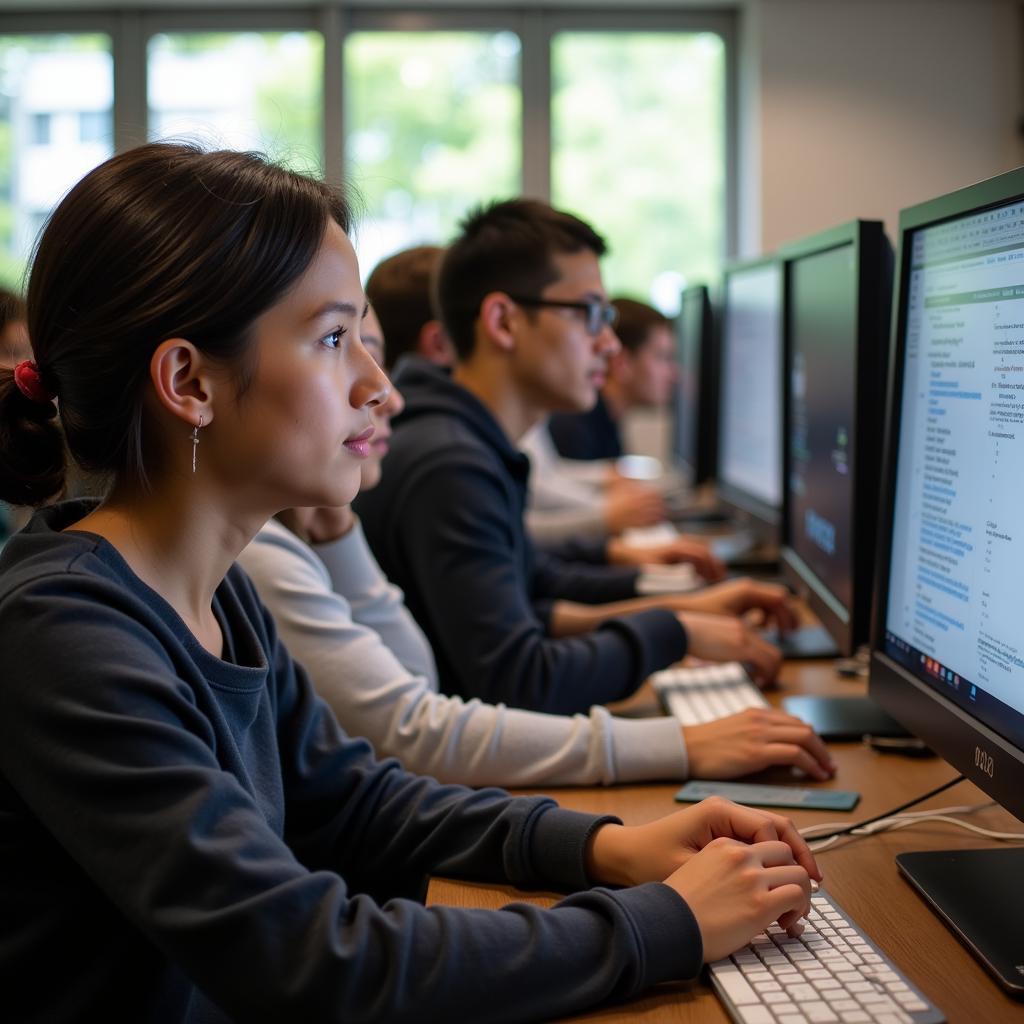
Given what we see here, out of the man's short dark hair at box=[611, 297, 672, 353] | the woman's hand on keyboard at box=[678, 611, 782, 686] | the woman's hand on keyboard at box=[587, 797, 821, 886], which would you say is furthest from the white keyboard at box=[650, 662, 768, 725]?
the man's short dark hair at box=[611, 297, 672, 353]

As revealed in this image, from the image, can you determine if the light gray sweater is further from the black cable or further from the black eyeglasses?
the black eyeglasses

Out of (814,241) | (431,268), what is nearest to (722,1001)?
(814,241)

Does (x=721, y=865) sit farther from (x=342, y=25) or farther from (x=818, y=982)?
(x=342, y=25)

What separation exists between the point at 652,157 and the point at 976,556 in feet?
17.1

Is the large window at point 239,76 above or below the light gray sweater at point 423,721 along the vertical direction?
above

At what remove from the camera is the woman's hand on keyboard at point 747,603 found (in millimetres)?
1907

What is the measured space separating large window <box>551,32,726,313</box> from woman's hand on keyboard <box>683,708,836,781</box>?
460cm

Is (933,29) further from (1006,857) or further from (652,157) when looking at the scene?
(1006,857)

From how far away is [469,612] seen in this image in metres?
1.60

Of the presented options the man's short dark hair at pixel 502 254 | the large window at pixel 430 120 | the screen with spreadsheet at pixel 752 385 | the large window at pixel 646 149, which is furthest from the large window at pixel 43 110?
the man's short dark hair at pixel 502 254

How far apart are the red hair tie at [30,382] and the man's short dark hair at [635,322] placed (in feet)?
11.6

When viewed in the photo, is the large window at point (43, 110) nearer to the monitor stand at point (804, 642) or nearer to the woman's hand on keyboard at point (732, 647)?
the monitor stand at point (804, 642)

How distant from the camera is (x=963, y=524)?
0.97 metres

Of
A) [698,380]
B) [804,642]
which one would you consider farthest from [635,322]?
[804,642]
